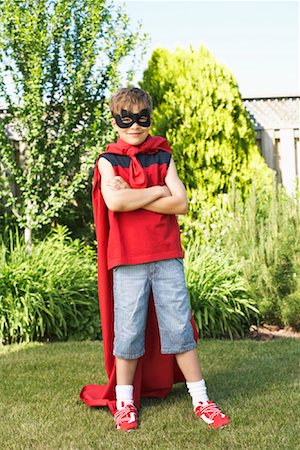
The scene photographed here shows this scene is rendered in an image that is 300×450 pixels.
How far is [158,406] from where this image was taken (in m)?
3.60

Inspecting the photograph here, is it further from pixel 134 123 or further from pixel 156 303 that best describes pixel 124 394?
pixel 134 123

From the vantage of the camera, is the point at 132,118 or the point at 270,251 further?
the point at 270,251

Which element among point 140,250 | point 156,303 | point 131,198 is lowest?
point 156,303

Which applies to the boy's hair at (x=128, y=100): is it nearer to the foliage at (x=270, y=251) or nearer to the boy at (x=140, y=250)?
the boy at (x=140, y=250)

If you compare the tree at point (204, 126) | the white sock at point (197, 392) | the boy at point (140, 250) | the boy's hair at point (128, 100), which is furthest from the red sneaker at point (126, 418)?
the tree at point (204, 126)

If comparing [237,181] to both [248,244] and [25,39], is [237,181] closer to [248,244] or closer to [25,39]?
[248,244]

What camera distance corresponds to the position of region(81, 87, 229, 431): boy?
331cm

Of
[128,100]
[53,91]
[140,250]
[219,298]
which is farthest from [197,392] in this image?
[53,91]

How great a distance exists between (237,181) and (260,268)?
1.79m

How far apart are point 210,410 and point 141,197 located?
41.5 inches

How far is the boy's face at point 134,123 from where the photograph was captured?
341 cm

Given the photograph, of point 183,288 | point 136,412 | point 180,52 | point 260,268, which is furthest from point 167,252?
point 180,52

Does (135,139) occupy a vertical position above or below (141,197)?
above

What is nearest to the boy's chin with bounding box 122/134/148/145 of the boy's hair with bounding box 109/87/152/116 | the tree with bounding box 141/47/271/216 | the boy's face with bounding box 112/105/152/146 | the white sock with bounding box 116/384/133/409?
the boy's face with bounding box 112/105/152/146
